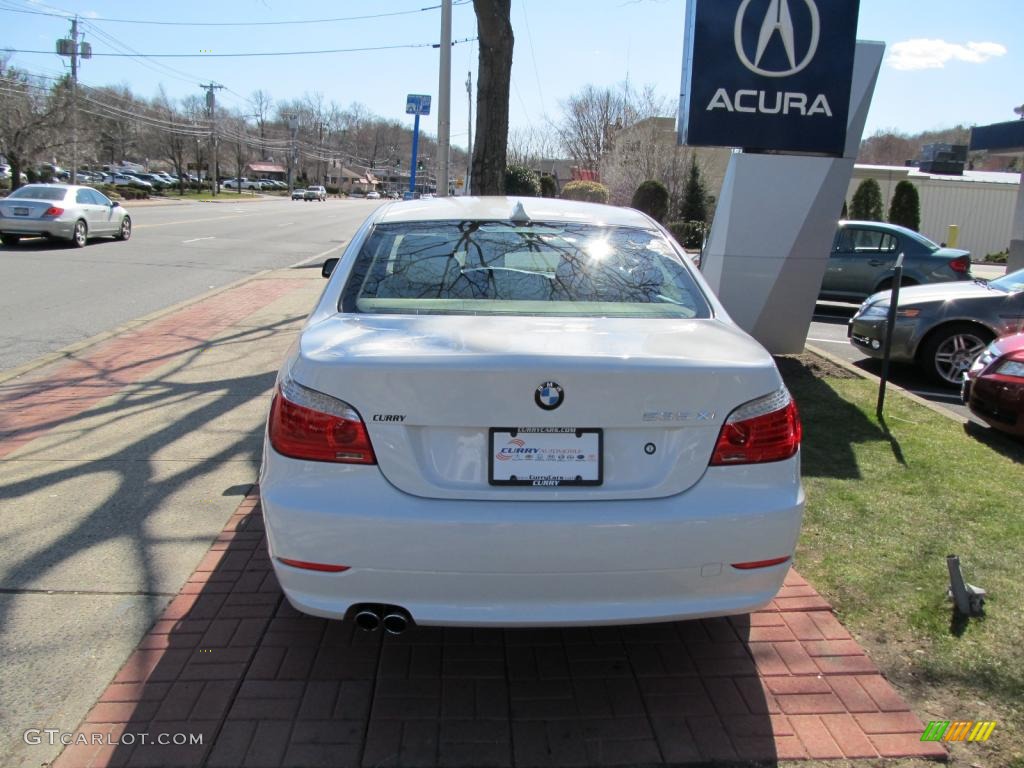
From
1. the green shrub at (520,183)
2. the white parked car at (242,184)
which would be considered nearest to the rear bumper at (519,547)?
the green shrub at (520,183)

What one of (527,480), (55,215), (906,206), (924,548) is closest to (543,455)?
(527,480)

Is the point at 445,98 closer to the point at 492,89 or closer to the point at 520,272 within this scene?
the point at 492,89

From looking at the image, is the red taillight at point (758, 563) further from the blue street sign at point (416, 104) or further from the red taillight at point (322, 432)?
the blue street sign at point (416, 104)

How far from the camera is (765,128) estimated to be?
7.68 metres

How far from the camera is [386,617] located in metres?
2.76

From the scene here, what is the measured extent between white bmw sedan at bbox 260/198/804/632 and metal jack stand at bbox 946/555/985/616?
124 cm

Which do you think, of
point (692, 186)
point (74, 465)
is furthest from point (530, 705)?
point (692, 186)

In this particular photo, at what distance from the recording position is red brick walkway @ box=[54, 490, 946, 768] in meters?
2.71

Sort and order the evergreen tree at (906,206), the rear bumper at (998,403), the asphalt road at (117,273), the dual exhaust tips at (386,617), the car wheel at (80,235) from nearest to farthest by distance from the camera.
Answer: the dual exhaust tips at (386,617), the rear bumper at (998,403), the asphalt road at (117,273), the car wheel at (80,235), the evergreen tree at (906,206)

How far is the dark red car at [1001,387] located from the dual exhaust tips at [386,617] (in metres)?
5.22

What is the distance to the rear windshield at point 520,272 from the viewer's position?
11.2ft

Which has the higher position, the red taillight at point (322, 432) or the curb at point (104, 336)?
the red taillight at point (322, 432)

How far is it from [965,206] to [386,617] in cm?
3358

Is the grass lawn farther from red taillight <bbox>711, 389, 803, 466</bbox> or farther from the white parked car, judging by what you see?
the white parked car
